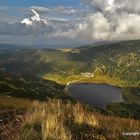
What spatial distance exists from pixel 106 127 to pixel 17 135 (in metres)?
3.21

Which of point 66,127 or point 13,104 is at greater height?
point 66,127

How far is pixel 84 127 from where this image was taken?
9875mm

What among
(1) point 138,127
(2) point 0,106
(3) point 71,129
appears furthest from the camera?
(2) point 0,106

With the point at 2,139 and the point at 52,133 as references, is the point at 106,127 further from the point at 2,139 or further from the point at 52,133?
the point at 2,139

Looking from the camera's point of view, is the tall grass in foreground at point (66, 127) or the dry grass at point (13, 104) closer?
the tall grass in foreground at point (66, 127)

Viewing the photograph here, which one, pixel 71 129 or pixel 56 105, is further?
pixel 56 105

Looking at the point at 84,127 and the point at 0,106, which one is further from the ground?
the point at 84,127

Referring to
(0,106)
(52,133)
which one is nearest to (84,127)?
(52,133)

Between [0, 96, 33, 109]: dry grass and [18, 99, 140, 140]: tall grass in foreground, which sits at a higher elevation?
[18, 99, 140, 140]: tall grass in foreground

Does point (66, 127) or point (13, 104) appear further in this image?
point (13, 104)

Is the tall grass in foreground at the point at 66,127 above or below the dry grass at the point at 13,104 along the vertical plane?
above

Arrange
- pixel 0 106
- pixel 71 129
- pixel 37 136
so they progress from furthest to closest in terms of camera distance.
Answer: pixel 0 106, pixel 71 129, pixel 37 136

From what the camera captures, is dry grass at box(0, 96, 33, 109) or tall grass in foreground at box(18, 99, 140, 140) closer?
tall grass in foreground at box(18, 99, 140, 140)

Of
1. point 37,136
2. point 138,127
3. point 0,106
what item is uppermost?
point 37,136
